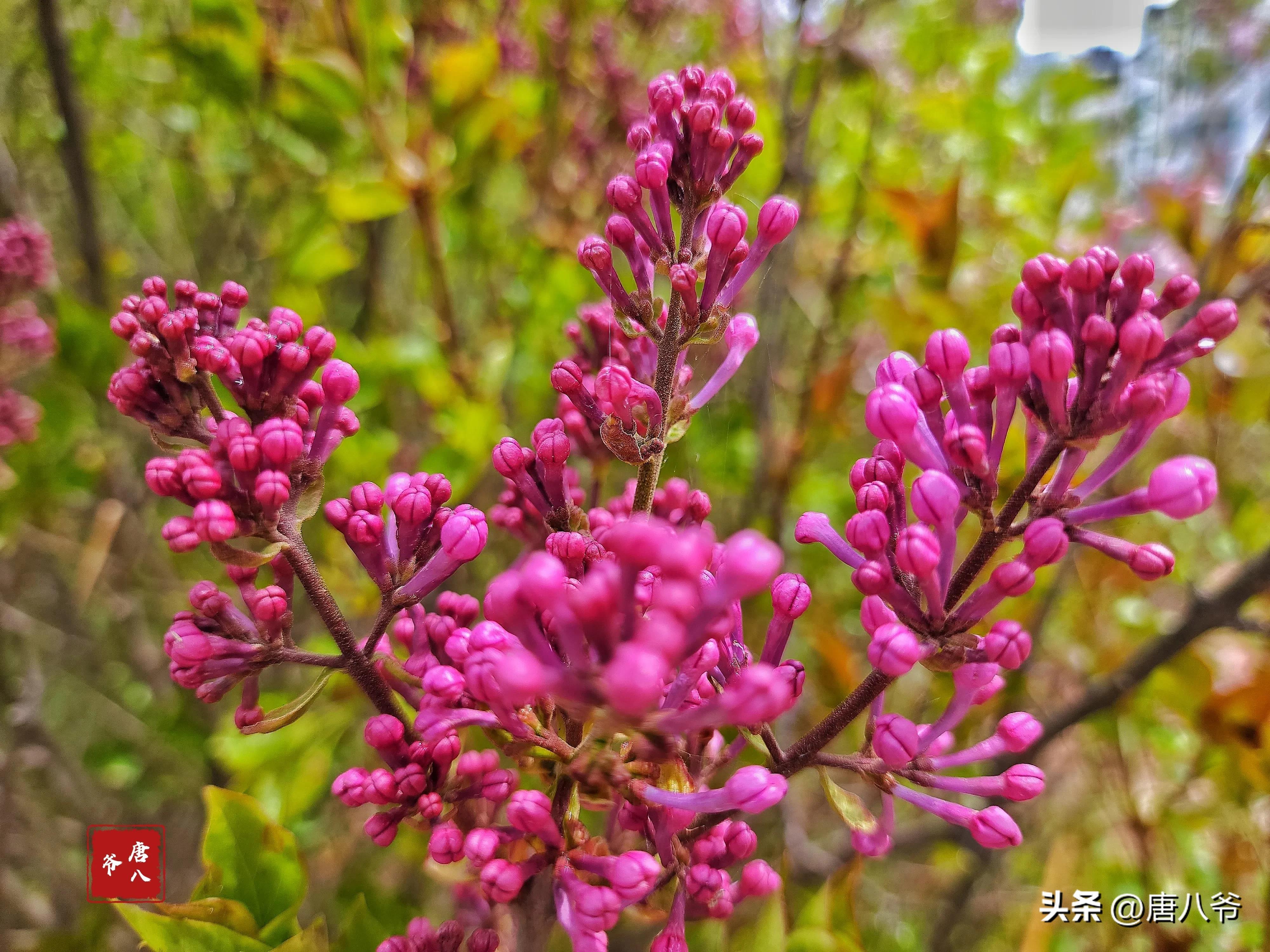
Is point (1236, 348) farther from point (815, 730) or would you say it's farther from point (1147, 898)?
point (815, 730)

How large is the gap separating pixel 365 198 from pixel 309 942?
58.5 inches

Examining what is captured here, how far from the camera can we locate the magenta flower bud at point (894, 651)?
712 mm

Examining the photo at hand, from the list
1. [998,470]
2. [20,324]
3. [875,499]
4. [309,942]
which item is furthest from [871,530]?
[20,324]

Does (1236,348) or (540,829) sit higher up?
(1236,348)

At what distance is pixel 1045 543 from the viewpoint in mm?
724

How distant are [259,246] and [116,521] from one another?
1.13m

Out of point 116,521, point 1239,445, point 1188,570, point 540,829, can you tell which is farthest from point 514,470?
point 1239,445

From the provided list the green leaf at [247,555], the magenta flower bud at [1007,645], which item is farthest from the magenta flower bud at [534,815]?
the magenta flower bud at [1007,645]

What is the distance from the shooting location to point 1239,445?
133 inches

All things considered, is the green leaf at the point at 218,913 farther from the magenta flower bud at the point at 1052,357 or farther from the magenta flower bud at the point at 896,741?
the magenta flower bud at the point at 1052,357

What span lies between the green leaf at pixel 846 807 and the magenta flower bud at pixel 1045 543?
0.30 meters

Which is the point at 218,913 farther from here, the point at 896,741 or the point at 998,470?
the point at 998,470

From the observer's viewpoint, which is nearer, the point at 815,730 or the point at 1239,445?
the point at 815,730

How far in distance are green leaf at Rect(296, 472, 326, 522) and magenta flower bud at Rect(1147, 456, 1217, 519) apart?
83 centimetres
